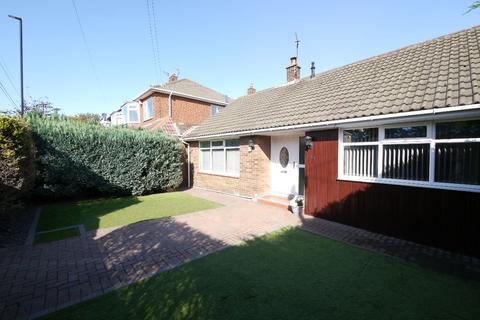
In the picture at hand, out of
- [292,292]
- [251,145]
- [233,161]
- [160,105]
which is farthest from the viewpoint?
[160,105]

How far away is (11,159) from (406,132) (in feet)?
34.3

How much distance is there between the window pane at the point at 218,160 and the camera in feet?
41.5

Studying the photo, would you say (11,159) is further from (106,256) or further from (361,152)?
(361,152)

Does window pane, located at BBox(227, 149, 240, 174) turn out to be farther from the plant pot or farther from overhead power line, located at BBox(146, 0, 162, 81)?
overhead power line, located at BBox(146, 0, 162, 81)

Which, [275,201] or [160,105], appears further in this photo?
[160,105]

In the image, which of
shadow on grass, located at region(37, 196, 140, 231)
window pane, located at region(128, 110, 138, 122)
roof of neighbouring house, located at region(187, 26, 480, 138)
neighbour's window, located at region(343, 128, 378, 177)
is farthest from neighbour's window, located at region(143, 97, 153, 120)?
neighbour's window, located at region(343, 128, 378, 177)

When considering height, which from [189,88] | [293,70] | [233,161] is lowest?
[233,161]

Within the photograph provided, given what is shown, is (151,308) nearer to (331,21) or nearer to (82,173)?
(82,173)

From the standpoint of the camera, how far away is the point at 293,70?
43.8 feet

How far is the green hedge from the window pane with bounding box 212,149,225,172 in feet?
6.81

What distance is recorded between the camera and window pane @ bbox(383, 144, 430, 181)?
554cm

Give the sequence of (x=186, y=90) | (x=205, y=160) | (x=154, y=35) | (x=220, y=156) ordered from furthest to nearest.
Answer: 1. (x=186, y=90)
2. (x=154, y=35)
3. (x=205, y=160)
4. (x=220, y=156)

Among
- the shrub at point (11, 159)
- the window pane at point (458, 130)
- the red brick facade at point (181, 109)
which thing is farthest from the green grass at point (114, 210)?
the red brick facade at point (181, 109)

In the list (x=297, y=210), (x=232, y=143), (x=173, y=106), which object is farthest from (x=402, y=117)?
(x=173, y=106)
